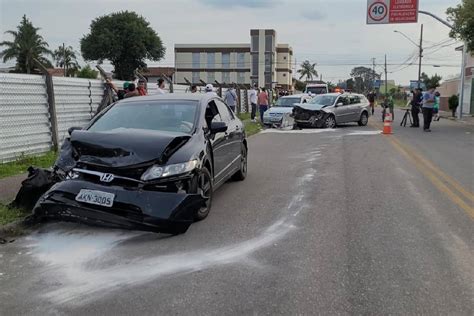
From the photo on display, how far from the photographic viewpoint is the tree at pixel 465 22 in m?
21.7

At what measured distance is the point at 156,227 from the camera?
529cm

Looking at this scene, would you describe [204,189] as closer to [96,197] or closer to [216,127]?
[216,127]

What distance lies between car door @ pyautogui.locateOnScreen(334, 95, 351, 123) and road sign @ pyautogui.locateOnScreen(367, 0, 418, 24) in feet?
23.5

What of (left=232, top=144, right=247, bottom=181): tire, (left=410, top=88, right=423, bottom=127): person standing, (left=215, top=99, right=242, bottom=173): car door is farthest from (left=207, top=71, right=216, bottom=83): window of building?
(left=215, top=99, right=242, bottom=173): car door

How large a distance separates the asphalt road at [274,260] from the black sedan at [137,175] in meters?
0.28

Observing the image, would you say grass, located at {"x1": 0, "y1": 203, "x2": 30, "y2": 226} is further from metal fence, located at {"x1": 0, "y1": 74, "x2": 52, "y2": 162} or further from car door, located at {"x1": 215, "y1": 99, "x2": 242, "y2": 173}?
metal fence, located at {"x1": 0, "y1": 74, "x2": 52, "y2": 162}

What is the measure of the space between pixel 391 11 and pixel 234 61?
84.8 meters

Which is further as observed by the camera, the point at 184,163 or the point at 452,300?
the point at 184,163

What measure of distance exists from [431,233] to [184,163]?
2.84 metres

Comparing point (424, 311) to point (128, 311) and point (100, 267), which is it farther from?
point (100, 267)

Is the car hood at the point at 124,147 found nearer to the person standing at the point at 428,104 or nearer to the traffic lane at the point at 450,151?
the traffic lane at the point at 450,151

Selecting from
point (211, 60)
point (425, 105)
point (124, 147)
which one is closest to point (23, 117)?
point (124, 147)

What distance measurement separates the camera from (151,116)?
22.5ft

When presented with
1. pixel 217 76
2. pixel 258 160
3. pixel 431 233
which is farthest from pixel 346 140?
pixel 217 76
